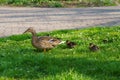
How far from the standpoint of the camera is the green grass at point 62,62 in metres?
7.52

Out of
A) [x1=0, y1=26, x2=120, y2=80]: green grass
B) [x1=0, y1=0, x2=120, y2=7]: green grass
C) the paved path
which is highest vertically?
[x1=0, y1=26, x2=120, y2=80]: green grass

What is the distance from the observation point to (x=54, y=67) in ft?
26.5

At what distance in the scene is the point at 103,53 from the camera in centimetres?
955

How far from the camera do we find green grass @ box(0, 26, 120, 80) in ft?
24.7

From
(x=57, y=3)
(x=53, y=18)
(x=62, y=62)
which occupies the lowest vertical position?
(x=57, y=3)

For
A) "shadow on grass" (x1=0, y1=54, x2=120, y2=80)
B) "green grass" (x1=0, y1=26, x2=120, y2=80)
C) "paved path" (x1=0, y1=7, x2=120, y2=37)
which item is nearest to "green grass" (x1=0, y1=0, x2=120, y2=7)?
"paved path" (x1=0, y1=7, x2=120, y2=37)

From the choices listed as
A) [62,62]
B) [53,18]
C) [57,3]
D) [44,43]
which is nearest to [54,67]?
[62,62]

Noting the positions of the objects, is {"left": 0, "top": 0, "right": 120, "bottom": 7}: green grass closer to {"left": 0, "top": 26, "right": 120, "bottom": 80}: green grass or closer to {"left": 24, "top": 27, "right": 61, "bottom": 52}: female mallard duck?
{"left": 0, "top": 26, "right": 120, "bottom": 80}: green grass

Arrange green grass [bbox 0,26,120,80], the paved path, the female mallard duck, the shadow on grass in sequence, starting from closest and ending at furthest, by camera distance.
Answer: green grass [bbox 0,26,120,80] → the shadow on grass → the female mallard duck → the paved path

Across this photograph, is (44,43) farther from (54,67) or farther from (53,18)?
(53,18)

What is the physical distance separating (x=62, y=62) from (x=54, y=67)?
1.77ft

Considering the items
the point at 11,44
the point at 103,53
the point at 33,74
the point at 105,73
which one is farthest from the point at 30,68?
the point at 11,44

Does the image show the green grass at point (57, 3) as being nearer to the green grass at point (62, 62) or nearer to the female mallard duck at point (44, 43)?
the green grass at point (62, 62)

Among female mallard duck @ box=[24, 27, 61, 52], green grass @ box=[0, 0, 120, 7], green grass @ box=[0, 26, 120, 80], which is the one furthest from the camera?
green grass @ box=[0, 0, 120, 7]
